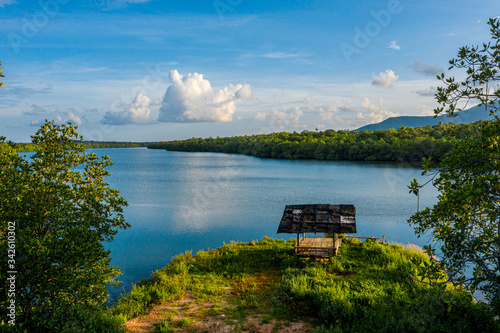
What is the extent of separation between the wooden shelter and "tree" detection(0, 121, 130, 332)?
29.9 feet

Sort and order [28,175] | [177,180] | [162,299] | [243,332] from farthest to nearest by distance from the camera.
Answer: [177,180]
[162,299]
[243,332]
[28,175]

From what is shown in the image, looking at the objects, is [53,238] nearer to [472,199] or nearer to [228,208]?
[472,199]

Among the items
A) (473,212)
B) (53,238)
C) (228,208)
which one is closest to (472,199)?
(473,212)

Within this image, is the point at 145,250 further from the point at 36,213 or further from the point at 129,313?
the point at 36,213

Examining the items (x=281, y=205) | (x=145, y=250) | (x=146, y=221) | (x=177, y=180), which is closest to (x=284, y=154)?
(x=177, y=180)

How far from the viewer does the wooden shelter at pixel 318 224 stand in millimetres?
15367

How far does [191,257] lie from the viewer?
17750 mm

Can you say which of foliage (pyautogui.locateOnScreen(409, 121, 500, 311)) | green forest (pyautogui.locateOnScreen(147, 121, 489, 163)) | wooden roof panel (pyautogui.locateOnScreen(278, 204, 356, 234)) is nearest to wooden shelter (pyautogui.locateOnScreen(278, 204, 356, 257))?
wooden roof panel (pyautogui.locateOnScreen(278, 204, 356, 234))

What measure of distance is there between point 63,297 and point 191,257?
1126 cm

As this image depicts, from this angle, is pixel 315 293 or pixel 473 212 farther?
pixel 315 293

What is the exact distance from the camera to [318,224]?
15.6m

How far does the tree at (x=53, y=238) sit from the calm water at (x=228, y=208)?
8577 mm

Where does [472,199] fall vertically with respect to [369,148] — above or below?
below

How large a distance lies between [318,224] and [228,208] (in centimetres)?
1890
